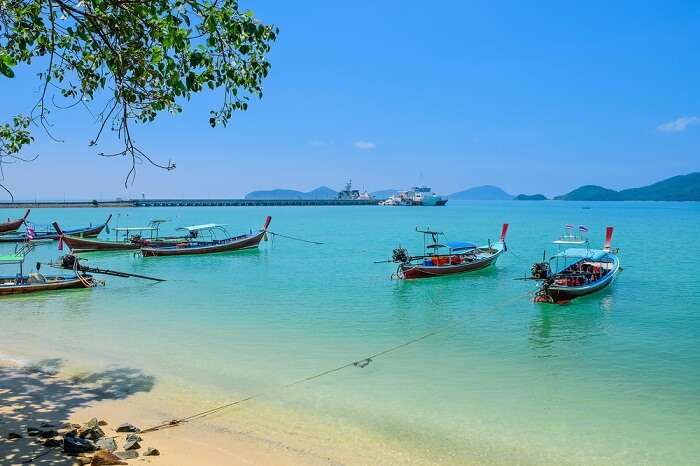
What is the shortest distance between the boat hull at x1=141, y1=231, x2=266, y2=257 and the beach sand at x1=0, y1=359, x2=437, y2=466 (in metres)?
26.2

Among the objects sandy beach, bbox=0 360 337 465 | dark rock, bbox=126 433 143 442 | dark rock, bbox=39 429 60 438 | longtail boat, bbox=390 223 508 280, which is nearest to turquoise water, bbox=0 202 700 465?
longtail boat, bbox=390 223 508 280

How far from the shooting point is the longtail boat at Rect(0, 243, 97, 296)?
20.2 metres

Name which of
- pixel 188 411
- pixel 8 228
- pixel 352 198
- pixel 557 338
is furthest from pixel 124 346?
pixel 352 198

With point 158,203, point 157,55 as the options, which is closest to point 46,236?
point 157,55

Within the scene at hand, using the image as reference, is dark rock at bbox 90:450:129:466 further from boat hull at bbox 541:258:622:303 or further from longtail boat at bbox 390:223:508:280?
longtail boat at bbox 390:223:508:280

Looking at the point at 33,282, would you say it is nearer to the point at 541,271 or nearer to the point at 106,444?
the point at 106,444

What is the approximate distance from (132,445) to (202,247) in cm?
3161

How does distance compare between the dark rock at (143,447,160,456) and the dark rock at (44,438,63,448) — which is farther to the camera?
the dark rock at (143,447,160,456)

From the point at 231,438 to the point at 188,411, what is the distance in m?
1.48

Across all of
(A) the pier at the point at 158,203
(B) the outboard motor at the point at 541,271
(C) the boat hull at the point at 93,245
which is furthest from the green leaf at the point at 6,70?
(A) the pier at the point at 158,203

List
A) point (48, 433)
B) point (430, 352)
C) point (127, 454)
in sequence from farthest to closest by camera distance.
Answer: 1. point (430, 352)
2. point (48, 433)
3. point (127, 454)

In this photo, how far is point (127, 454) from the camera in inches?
260

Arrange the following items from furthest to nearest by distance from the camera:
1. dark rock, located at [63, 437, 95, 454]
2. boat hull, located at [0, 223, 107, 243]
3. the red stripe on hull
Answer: boat hull, located at [0, 223, 107, 243], the red stripe on hull, dark rock, located at [63, 437, 95, 454]

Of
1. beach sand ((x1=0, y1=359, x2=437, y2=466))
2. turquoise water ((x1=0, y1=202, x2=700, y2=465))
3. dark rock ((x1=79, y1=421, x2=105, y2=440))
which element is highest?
dark rock ((x1=79, y1=421, x2=105, y2=440))
